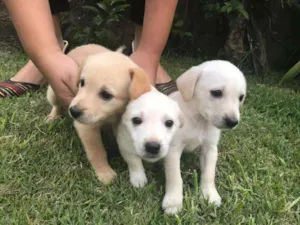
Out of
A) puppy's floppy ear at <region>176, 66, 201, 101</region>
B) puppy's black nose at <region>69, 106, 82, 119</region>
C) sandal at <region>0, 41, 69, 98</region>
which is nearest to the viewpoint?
puppy's black nose at <region>69, 106, 82, 119</region>

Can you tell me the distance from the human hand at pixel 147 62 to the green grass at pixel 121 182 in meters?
0.44

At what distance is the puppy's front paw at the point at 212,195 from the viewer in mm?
1394

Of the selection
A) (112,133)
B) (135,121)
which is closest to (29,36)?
(112,133)

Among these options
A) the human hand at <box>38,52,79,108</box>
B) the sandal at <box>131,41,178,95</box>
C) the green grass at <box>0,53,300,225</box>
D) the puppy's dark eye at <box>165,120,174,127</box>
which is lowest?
the sandal at <box>131,41,178,95</box>

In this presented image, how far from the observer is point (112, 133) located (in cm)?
175

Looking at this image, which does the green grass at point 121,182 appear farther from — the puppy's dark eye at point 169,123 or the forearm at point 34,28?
the forearm at point 34,28

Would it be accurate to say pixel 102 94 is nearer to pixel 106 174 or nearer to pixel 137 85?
pixel 137 85

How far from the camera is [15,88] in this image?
2301 millimetres

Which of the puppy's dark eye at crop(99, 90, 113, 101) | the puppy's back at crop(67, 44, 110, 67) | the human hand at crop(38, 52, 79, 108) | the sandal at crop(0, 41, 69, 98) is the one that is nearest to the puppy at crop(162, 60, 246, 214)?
the puppy's dark eye at crop(99, 90, 113, 101)

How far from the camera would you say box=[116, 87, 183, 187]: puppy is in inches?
51.4

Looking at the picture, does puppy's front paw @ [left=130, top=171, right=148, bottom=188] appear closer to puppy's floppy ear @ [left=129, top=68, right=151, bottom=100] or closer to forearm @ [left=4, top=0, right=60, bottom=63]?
puppy's floppy ear @ [left=129, top=68, right=151, bottom=100]

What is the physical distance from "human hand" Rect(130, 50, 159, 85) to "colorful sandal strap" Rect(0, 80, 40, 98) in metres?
0.72

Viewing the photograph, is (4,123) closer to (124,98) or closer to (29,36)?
(29,36)

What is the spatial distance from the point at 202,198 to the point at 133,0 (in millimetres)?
1598
